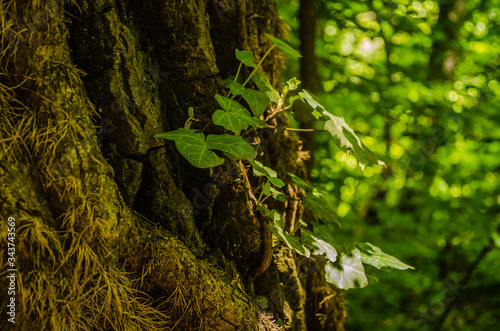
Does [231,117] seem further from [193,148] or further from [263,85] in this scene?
[263,85]

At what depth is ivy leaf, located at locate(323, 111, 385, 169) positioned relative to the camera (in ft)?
5.22

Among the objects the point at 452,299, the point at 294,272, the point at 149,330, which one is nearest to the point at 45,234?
the point at 149,330

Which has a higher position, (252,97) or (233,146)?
(252,97)

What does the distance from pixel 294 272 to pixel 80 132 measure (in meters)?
1.12

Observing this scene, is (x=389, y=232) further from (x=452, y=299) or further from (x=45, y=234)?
(x=45, y=234)

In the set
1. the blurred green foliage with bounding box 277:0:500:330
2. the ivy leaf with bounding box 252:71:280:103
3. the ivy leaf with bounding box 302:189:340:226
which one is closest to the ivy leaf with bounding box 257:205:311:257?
the ivy leaf with bounding box 302:189:340:226

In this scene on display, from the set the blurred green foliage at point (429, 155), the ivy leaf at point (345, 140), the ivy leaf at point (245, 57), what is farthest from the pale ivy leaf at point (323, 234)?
the blurred green foliage at point (429, 155)

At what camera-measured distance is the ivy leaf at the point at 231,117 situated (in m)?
1.40

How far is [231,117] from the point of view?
1.44 m

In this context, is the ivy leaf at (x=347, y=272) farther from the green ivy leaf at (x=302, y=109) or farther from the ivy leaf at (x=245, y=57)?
the ivy leaf at (x=245, y=57)

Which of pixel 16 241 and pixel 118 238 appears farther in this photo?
Answer: pixel 118 238

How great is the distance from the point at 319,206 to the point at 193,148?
2.31 ft

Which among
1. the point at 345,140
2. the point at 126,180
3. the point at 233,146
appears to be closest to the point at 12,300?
the point at 126,180

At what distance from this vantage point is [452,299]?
4.48m
